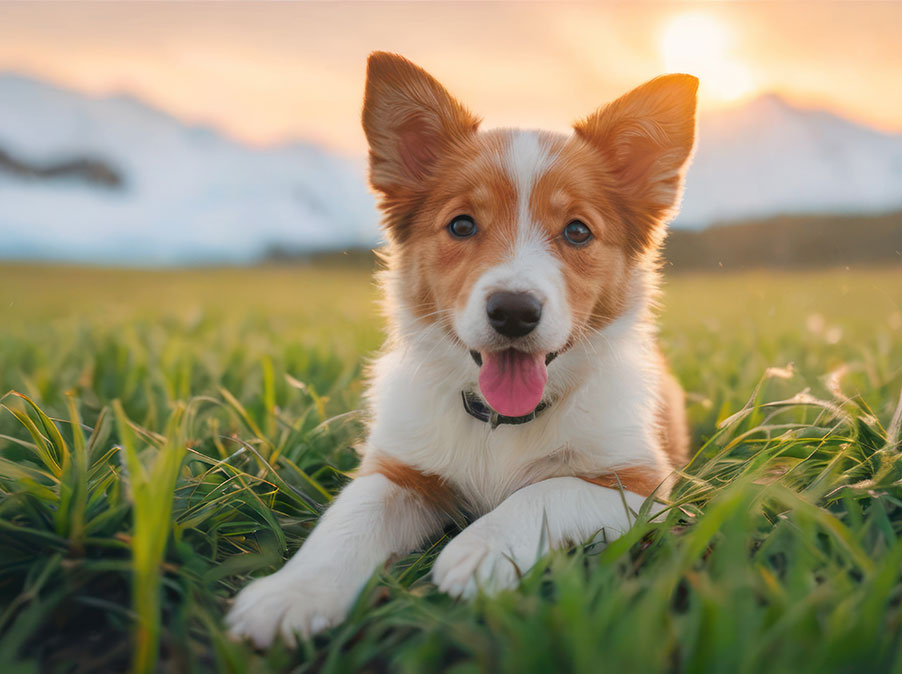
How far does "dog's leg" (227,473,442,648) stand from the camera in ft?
5.86

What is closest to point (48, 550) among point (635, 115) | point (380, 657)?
point (380, 657)

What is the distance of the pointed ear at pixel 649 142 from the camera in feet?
10.2

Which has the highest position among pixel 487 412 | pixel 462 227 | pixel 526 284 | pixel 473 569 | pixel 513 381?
pixel 462 227

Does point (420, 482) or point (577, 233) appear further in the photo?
point (577, 233)

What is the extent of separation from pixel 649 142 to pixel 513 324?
134 cm

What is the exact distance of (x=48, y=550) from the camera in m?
1.84

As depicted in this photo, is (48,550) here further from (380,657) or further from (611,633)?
(611,633)

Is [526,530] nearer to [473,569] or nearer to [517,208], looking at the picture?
[473,569]

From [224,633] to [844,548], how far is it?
163 cm

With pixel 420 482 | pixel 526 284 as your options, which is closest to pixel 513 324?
pixel 526 284

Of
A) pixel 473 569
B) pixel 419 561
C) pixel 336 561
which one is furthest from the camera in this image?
pixel 419 561

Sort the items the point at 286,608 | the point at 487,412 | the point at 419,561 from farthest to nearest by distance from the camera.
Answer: the point at 487,412 < the point at 419,561 < the point at 286,608

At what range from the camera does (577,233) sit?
9.92 ft

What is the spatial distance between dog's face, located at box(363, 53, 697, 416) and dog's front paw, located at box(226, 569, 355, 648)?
1.07 metres
